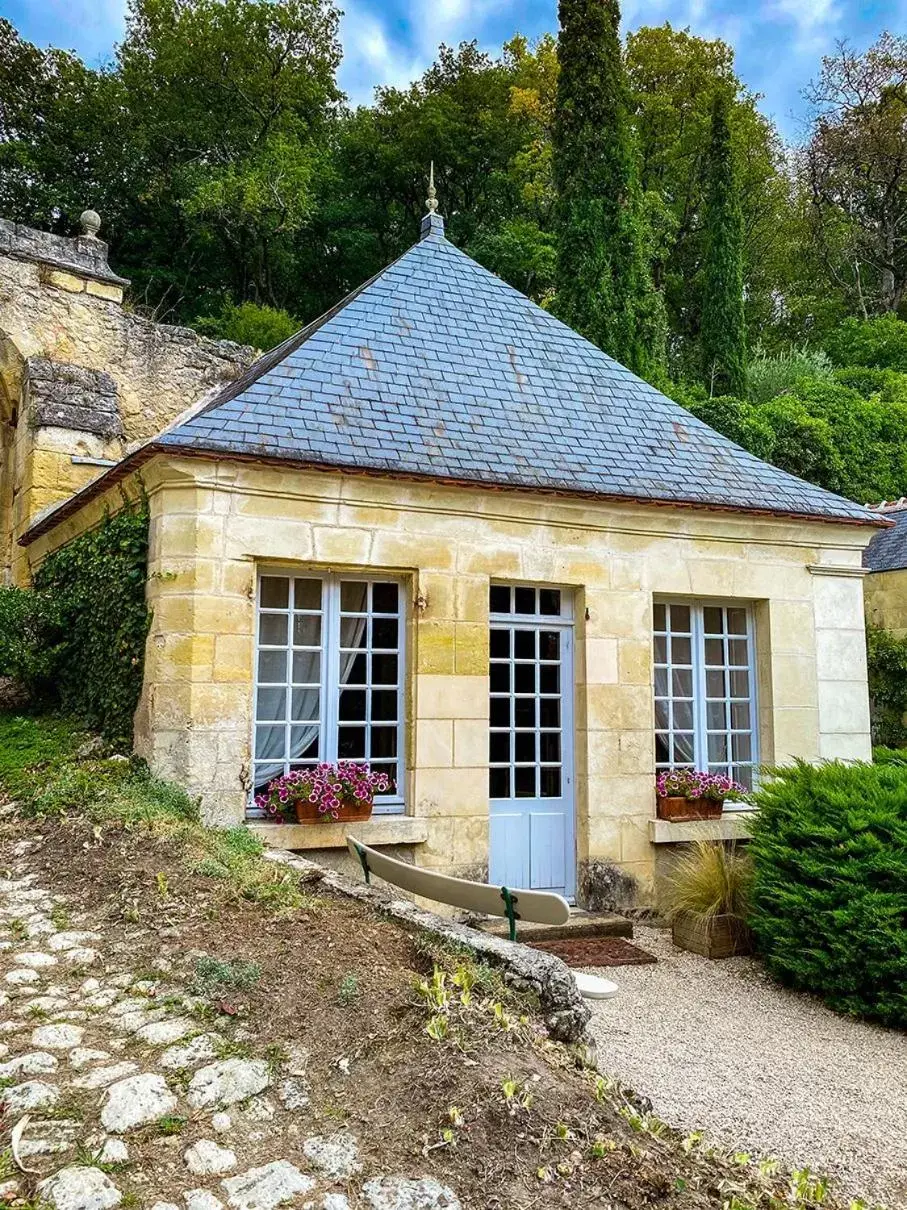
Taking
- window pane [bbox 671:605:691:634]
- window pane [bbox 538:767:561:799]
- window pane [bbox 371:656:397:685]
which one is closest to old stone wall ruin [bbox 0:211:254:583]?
window pane [bbox 371:656:397:685]

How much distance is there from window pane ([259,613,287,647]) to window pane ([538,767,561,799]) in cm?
224

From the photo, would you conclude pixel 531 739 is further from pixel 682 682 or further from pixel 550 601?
pixel 682 682

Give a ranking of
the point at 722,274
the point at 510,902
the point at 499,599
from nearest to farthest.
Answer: the point at 510,902
the point at 499,599
the point at 722,274

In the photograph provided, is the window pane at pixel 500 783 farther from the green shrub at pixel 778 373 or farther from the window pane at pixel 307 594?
the green shrub at pixel 778 373

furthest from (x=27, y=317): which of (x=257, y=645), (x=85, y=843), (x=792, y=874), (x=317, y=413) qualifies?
(x=792, y=874)

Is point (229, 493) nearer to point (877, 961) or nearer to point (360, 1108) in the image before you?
point (360, 1108)

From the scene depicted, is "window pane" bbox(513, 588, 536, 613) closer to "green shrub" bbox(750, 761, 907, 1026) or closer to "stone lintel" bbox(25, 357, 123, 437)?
"green shrub" bbox(750, 761, 907, 1026)

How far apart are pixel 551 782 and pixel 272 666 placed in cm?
232

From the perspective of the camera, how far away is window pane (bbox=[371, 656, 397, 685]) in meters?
6.40

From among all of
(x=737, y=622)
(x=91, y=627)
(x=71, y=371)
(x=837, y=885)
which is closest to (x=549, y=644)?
(x=737, y=622)

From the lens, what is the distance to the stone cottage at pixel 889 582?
12367 mm

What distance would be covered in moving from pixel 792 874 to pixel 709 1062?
1.55 metres

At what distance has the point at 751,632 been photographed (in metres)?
7.52

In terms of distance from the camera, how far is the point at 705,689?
7387mm
